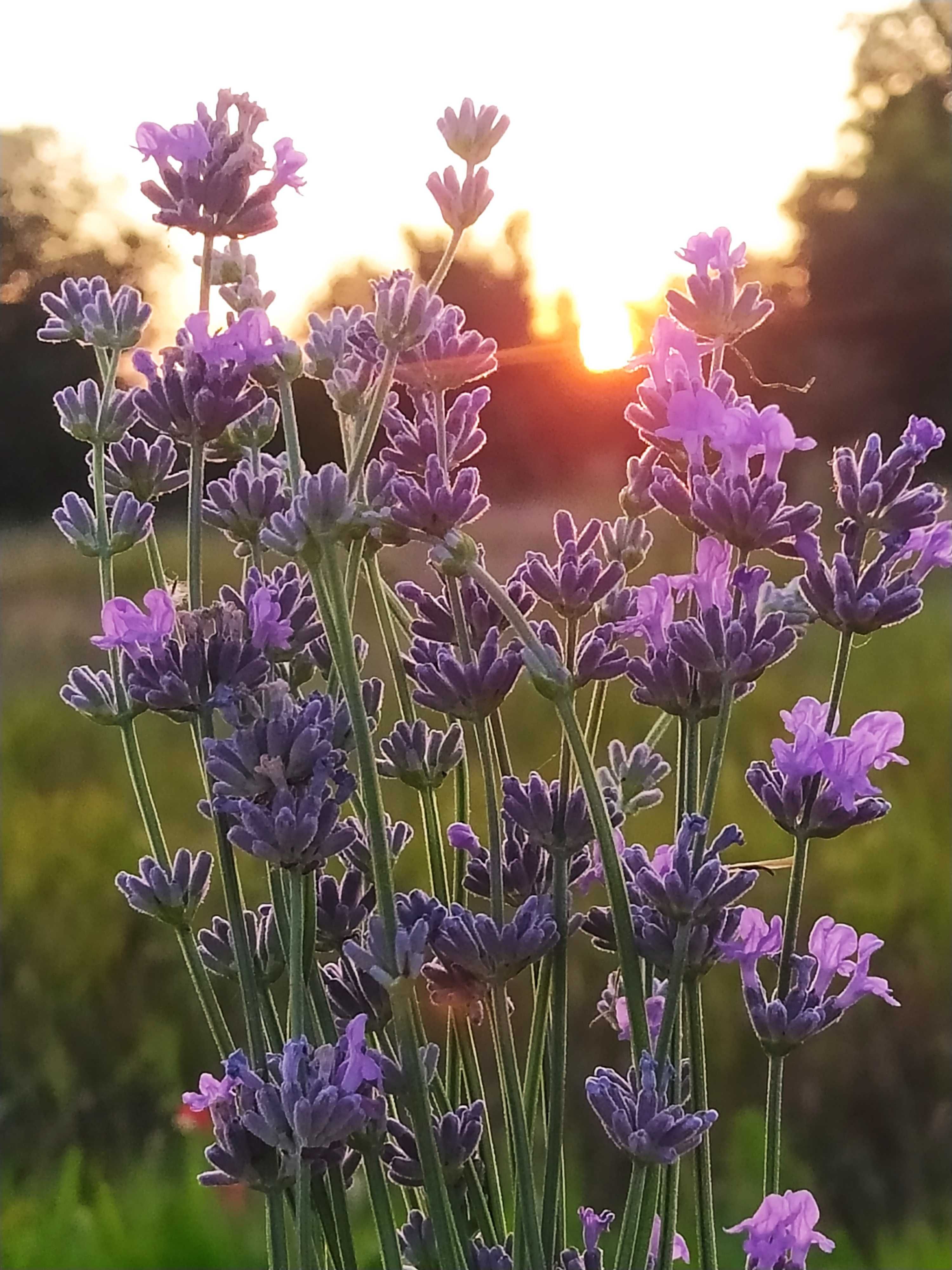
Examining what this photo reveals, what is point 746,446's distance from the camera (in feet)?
1.15

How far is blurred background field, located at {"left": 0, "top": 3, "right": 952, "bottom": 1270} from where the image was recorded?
949 millimetres

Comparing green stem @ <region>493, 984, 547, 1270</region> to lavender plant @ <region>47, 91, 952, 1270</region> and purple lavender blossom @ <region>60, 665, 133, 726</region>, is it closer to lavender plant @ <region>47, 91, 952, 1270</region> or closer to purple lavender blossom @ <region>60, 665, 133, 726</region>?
lavender plant @ <region>47, 91, 952, 1270</region>

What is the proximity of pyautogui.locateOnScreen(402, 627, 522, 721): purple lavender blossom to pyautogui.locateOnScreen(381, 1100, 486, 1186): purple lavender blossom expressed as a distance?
0.42 ft

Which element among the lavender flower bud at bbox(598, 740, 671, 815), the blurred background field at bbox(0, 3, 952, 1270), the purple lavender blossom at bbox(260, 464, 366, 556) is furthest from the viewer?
the blurred background field at bbox(0, 3, 952, 1270)

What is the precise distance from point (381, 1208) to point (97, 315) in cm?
30

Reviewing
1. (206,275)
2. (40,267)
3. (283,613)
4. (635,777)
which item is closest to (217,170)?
(206,275)

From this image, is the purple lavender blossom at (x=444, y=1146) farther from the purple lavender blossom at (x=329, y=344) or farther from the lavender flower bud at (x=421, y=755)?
the purple lavender blossom at (x=329, y=344)

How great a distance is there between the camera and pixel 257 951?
1.34ft

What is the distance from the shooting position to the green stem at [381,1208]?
0.37m

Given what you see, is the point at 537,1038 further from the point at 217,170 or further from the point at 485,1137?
the point at 217,170

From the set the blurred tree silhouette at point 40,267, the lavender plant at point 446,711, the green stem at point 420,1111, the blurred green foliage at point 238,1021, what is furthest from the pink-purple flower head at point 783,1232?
the blurred tree silhouette at point 40,267

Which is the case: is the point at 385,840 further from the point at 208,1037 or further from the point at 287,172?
the point at 208,1037

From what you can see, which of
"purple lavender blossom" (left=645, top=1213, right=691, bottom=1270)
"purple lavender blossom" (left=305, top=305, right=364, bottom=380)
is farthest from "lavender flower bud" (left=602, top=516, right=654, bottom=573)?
"purple lavender blossom" (left=645, top=1213, right=691, bottom=1270)

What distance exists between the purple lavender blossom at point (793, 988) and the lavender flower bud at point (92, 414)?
0.26 meters
